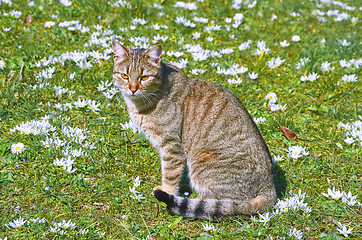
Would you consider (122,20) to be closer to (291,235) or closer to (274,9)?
(274,9)

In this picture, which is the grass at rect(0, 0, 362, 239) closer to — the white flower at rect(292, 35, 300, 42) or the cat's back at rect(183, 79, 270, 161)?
the white flower at rect(292, 35, 300, 42)

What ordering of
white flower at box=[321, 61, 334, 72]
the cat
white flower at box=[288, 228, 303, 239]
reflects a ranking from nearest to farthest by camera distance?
white flower at box=[288, 228, 303, 239]
the cat
white flower at box=[321, 61, 334, 72]

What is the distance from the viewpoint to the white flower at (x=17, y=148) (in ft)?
14.0

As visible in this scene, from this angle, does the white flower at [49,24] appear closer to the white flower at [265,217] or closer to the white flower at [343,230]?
the white flower at [265,217]

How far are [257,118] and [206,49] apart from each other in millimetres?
2039

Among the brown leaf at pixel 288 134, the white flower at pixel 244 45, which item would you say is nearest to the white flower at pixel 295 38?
the white flower at pixel 244 45

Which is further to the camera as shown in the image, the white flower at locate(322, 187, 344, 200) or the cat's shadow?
the cat's shadow

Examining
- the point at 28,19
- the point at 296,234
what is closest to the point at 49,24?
the point at 28,19

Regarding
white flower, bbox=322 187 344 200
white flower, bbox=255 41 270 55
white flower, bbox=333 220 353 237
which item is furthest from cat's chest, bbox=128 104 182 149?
white flower, bbox=255 41 270 55

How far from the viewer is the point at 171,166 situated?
432 centimetres

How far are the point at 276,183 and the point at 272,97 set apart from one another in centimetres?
171

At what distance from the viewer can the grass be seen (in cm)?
383

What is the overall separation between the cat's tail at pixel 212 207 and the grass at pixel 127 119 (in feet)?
0.40

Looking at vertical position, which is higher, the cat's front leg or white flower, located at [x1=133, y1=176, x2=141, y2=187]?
the cat's front leg
